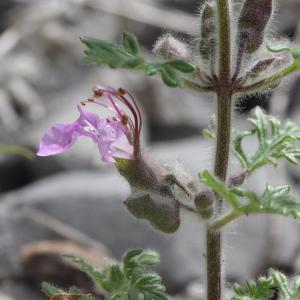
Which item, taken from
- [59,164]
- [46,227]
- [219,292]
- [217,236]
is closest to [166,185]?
[217,236]

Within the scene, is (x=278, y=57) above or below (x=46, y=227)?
above

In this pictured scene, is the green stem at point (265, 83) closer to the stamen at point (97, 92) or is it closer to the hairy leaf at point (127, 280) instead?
the stamen at point (97, 92)

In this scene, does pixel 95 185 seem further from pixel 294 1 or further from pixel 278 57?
pixel 294 1

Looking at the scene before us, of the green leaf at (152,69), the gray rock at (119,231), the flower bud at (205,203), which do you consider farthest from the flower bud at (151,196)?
the gray rock at (119,231)

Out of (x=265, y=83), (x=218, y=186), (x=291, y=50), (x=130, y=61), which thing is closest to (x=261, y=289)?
(x=218, y=186)

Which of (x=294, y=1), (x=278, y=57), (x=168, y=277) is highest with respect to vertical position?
(x=278, y=57)

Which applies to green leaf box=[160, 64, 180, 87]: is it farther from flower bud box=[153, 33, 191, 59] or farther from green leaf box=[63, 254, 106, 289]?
green leaf box=[63, 254, 106, 289]
